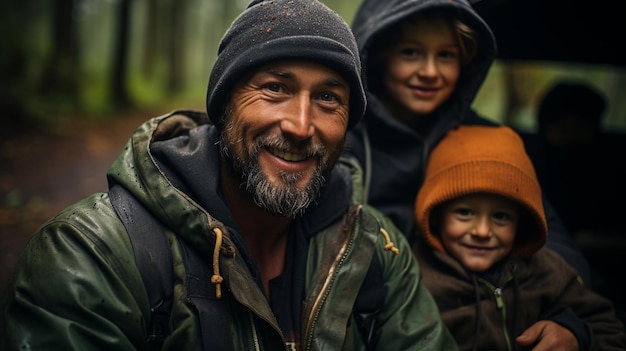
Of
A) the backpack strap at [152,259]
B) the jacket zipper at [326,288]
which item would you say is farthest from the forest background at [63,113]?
the backpack strap at [152,259]

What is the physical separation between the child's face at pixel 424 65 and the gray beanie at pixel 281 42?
1141 mm

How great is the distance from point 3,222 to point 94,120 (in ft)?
23.3

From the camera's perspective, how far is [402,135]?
363 centimetres

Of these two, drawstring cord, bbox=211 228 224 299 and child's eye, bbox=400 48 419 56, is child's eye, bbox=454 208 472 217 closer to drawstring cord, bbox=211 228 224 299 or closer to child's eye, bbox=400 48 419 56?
child's eye, bbox=400 48 419 56

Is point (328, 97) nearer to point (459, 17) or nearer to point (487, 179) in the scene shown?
point (487, 179)

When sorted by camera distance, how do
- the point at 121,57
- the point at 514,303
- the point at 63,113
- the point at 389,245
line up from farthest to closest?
the point at 121,57 < the point at 63,113 < the point at 514,303 < the point at 389,245

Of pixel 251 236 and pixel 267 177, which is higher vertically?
pixel 267 177

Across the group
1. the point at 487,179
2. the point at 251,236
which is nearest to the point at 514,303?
the point at 487,179

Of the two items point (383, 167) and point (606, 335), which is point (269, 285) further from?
point (606, 335)

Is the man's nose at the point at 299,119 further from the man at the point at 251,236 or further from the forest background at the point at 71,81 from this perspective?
the forest background at the point at 71,81

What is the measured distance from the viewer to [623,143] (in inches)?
218

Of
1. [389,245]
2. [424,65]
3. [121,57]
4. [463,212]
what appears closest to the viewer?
[389,245]

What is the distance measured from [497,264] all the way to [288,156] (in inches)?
64.7

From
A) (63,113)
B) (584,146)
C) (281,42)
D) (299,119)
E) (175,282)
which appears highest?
(281,42)
